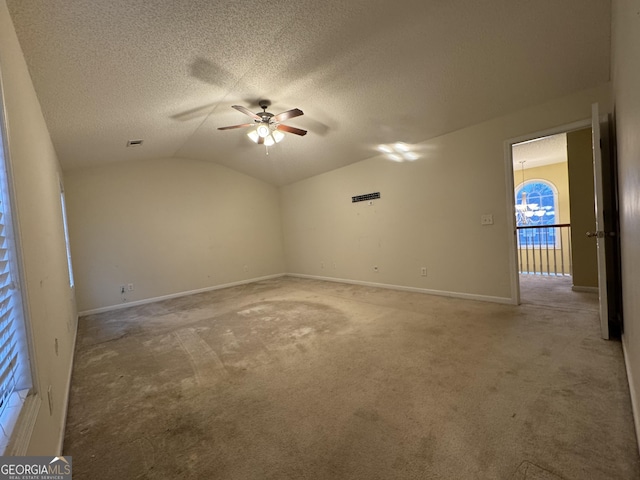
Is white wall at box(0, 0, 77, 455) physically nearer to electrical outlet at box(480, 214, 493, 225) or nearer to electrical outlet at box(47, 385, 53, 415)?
electrical outlet at box(47, 385, 53, 415)

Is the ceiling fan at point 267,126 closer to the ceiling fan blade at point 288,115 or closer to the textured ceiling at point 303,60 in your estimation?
the ceiling fan blade at point 288,115

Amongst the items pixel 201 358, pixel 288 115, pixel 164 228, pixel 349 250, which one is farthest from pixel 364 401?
pixel 164 228

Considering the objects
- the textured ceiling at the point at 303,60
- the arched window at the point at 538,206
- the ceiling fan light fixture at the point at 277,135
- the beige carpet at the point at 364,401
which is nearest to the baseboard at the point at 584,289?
the beige carpet at the point at 364,401

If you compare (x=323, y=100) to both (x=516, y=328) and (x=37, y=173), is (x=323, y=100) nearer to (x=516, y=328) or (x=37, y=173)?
(x=37, y=173)

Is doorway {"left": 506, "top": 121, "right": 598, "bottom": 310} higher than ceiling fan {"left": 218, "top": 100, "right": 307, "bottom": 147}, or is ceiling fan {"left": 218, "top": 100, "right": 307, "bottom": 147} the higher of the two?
ceiling fan {"left": 218, "top": 100, "right": 307, "bottom": 147}

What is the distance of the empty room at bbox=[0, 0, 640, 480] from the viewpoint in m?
1.41

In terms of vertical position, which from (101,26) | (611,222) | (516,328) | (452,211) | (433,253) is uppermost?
(101,26)

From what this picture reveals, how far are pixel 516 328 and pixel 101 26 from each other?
4143mm

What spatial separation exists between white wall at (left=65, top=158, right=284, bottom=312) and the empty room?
5cm

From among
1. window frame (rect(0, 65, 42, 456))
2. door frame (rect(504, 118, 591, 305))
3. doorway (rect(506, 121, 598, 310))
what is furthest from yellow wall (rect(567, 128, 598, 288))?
window frame (rect(0, 65, 42, 456))

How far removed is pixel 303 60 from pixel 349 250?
3617mm

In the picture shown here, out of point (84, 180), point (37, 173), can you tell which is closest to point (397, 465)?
point (37, 173)

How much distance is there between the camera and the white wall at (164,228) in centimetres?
481

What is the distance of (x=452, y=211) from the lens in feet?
13.2
